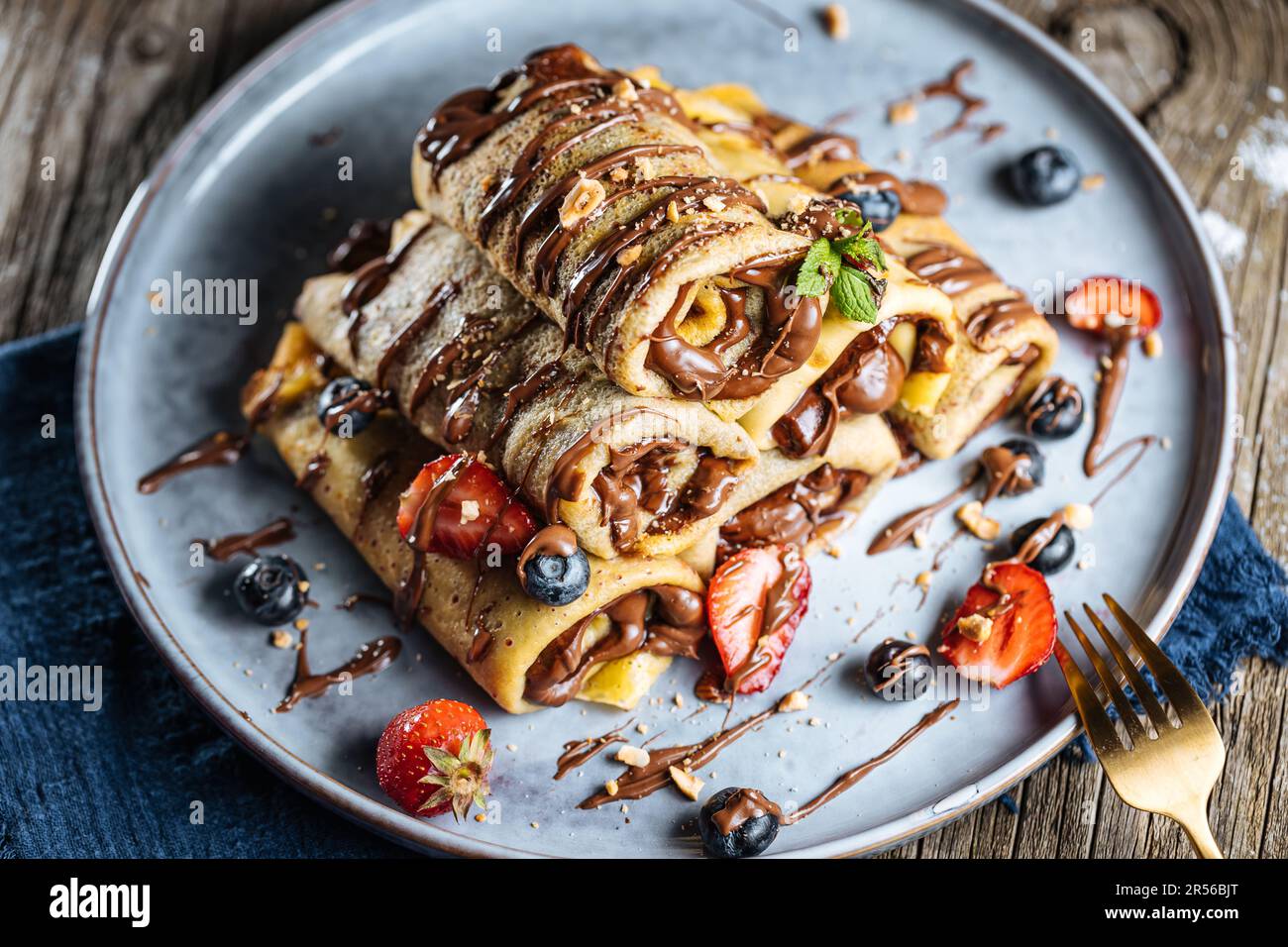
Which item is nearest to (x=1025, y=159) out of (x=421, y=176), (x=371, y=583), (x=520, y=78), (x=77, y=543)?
(x=520, y=78)

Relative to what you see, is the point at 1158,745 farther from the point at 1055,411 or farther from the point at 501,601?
the point at 501,601

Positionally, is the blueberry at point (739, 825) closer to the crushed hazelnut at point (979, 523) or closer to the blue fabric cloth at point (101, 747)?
the blue fabric cloth at point (101, 747)

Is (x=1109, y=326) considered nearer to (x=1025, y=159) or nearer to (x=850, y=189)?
(x=1025, y=159)

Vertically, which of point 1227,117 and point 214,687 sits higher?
point 1227,117

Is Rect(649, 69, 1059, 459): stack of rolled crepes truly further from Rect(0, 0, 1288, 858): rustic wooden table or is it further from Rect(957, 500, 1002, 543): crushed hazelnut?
Rect(0, 0, 1288, 858): rustic wooden table

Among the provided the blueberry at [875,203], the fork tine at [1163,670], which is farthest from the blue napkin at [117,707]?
the blueberry at [875,203]
